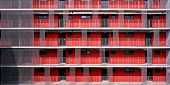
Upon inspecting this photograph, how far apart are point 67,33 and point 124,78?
7.03 metres

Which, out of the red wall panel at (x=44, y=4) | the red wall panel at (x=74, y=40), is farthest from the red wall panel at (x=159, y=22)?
the red wall panel at (x=44, y=4)

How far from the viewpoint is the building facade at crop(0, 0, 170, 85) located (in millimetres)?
21422

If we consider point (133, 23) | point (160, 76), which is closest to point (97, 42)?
point (133, 23)

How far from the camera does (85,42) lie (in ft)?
71.0

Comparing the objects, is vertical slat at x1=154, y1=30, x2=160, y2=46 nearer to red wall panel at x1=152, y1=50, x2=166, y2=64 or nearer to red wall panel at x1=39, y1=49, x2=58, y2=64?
red wall panel at x1=152, y1=50, x2=166, y2=64

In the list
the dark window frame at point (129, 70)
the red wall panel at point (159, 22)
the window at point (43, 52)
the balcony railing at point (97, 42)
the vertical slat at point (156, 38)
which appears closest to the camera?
the vertical slat at point (156, 38)

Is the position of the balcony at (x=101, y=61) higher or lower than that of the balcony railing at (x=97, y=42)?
lower

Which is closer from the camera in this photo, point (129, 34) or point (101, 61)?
point (101, 61)

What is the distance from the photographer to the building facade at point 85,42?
2142 cm

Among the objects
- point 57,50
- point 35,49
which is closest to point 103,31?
point 57,50

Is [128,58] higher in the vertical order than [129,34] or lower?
lower

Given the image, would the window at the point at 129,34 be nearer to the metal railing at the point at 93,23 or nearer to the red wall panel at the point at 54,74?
the metal railing at the point at 93,23

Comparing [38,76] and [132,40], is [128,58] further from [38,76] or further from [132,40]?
[38,76]

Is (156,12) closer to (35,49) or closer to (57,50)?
(57,50)
